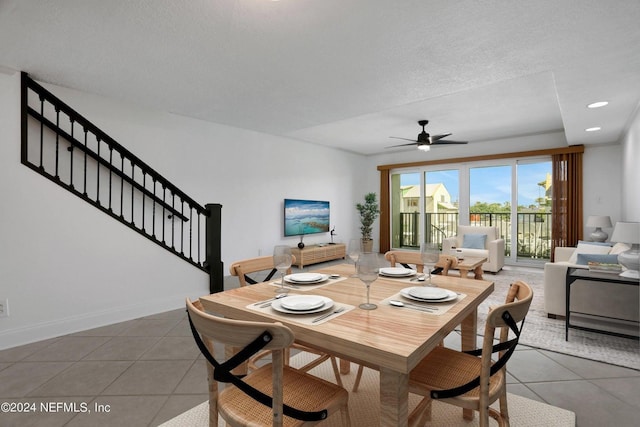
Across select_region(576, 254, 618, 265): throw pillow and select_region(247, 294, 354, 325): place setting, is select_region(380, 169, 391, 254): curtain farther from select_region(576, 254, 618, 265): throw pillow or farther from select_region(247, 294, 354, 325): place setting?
select_region(247, 294, 354, 325): place setting

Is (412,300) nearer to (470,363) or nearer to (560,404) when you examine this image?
(470,363)

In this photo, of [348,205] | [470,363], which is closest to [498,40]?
[470,363]

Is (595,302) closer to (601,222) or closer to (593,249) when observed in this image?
(593,249)

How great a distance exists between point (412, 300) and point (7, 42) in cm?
333

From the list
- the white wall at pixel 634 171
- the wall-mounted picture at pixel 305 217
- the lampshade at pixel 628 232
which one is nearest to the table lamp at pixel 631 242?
the lampshade at pixel 628 232

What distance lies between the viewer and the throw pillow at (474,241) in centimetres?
561

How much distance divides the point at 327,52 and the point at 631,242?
3.32m

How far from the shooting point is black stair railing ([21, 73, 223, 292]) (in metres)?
3.04

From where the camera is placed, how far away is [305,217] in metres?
6.40

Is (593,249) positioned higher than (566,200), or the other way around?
(566,200)

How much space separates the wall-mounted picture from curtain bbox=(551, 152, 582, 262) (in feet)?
14.0

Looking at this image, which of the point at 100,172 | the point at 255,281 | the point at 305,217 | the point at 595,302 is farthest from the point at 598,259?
the point at 100,172

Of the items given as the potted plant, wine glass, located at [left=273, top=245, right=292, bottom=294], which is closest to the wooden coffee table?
wine glass, located at [left=273, top=245, right=292, bottom=294]

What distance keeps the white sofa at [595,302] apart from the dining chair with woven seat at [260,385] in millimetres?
2898
